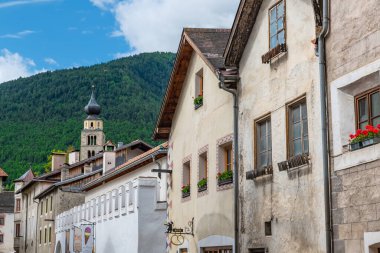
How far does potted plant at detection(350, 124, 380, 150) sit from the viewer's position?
12188 mm

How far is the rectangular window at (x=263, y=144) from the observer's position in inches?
674

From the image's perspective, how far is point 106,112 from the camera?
192750mm

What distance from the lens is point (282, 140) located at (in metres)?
16.1

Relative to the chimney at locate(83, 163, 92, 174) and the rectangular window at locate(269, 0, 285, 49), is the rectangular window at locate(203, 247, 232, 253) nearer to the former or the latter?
the rectangular window at locate(269, 0, 285, 49)

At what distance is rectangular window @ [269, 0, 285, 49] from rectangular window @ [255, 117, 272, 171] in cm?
184

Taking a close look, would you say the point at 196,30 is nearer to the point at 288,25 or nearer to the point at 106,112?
the point at 288,25

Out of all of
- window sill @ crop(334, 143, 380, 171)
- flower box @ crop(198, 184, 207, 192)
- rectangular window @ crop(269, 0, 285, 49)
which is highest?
rectangular window @ crop(269, 0, 285, 49)

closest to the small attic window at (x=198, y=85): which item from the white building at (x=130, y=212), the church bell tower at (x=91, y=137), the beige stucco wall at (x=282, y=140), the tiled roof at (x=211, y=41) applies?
the tiled roof at (x=211, y=41)

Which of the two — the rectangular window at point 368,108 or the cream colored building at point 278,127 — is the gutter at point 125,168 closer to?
the cream colored building at point 278,127

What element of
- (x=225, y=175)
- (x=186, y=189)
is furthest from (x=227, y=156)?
(x=186, y=189)

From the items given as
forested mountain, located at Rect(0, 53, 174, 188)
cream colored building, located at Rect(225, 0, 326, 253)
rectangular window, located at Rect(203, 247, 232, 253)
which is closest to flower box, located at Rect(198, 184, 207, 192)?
rectangular window, located at Rect(203, 247, 232, 253)

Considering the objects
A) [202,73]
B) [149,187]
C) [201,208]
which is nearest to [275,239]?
[201,208]

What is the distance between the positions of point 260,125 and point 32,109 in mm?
179229

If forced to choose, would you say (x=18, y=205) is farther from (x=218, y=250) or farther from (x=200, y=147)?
(x=218, y=250)
